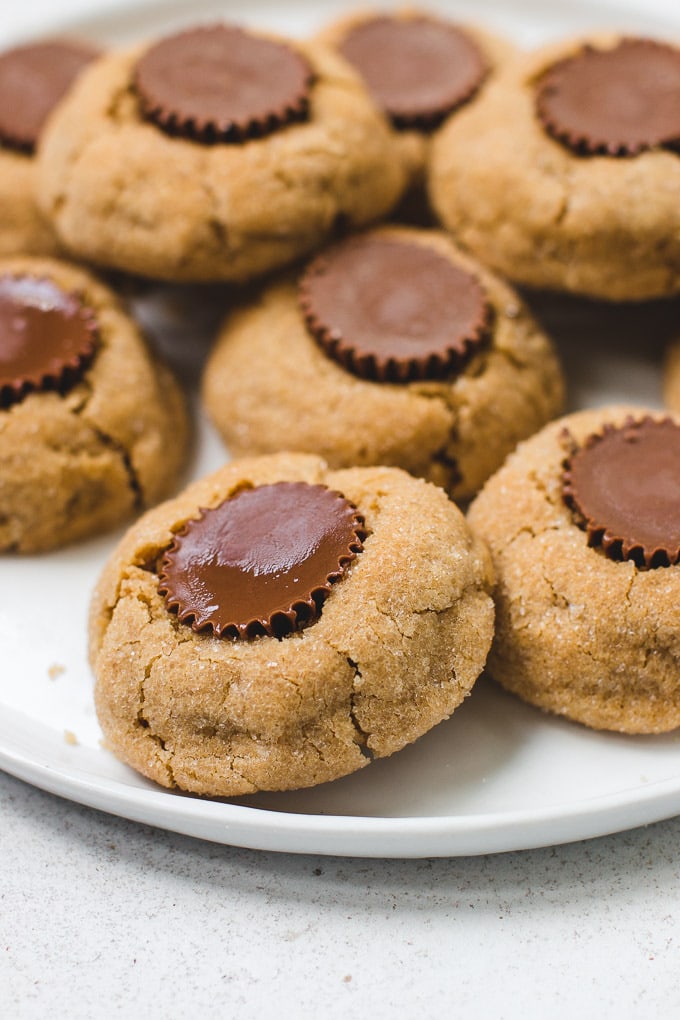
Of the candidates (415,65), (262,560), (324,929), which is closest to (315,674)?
(262,560)

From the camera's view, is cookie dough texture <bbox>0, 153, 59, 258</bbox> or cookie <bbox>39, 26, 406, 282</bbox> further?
cookie dough texture <bbox>0, 153, 59, 258</bbox>

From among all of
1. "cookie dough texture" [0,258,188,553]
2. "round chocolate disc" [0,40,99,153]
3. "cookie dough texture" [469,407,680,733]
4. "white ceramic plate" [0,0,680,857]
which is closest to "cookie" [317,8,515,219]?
"round chocolate disc" [0,40,99,153]

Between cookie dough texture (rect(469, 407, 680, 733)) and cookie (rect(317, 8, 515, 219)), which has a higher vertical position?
cookie (rect(317, 8, 515, 219))

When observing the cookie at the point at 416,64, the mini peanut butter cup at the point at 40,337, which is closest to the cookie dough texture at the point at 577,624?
the mini peanut butter cup at the point at 40,337

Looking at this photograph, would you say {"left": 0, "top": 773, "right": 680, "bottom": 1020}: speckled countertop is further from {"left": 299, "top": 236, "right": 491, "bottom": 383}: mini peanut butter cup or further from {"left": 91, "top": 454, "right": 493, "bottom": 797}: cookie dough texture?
{"left": 299, "top": 236, "right": 491, "bottom": 383}: mini peanut butter cup

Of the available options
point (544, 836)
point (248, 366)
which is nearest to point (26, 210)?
point (248, 366)

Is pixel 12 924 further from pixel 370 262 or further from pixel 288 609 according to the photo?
pixel 370 262

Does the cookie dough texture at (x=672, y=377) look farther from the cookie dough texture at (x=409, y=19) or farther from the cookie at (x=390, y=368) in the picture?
the cookie dough texture at (x=409, y=19)

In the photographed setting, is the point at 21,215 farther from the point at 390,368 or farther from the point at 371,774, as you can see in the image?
the point at 371,774
